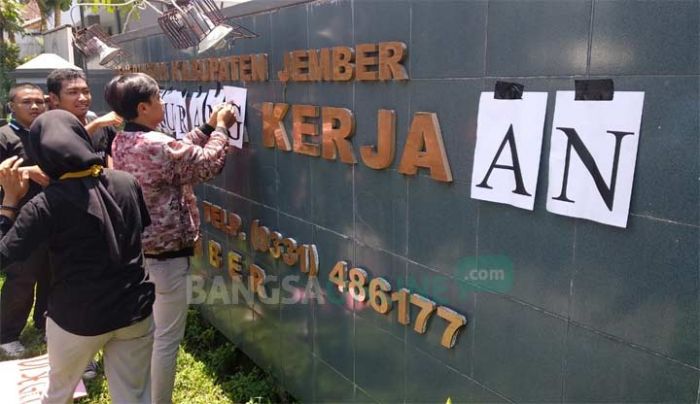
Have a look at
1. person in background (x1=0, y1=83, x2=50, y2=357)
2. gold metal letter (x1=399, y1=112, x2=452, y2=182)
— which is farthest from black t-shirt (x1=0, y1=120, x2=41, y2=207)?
gold metal letter (x1=399, y1=112, x2=452, y2=182)

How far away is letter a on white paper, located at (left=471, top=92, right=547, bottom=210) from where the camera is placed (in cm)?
174

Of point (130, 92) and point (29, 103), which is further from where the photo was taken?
point (29, 103)

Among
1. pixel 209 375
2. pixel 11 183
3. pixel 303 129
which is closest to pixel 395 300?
pixel 303 129

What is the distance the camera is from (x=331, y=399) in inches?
120

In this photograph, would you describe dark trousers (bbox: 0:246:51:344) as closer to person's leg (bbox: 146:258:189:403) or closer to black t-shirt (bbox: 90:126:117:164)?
black t-shirt (bbox: 90:126:117:164)

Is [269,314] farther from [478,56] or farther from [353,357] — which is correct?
[478,56]

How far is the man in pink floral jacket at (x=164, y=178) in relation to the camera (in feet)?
9.24

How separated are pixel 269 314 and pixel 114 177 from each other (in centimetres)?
144

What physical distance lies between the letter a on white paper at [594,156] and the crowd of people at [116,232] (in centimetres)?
175

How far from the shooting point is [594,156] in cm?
157

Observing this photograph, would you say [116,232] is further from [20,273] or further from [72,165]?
[20,273]

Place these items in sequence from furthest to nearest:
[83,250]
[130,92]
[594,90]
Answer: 1. [130,92]
2. [83,250]
3. [594,90]

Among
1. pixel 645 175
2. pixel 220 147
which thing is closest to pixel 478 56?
pixel 645 175

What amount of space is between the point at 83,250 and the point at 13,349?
249 cm
